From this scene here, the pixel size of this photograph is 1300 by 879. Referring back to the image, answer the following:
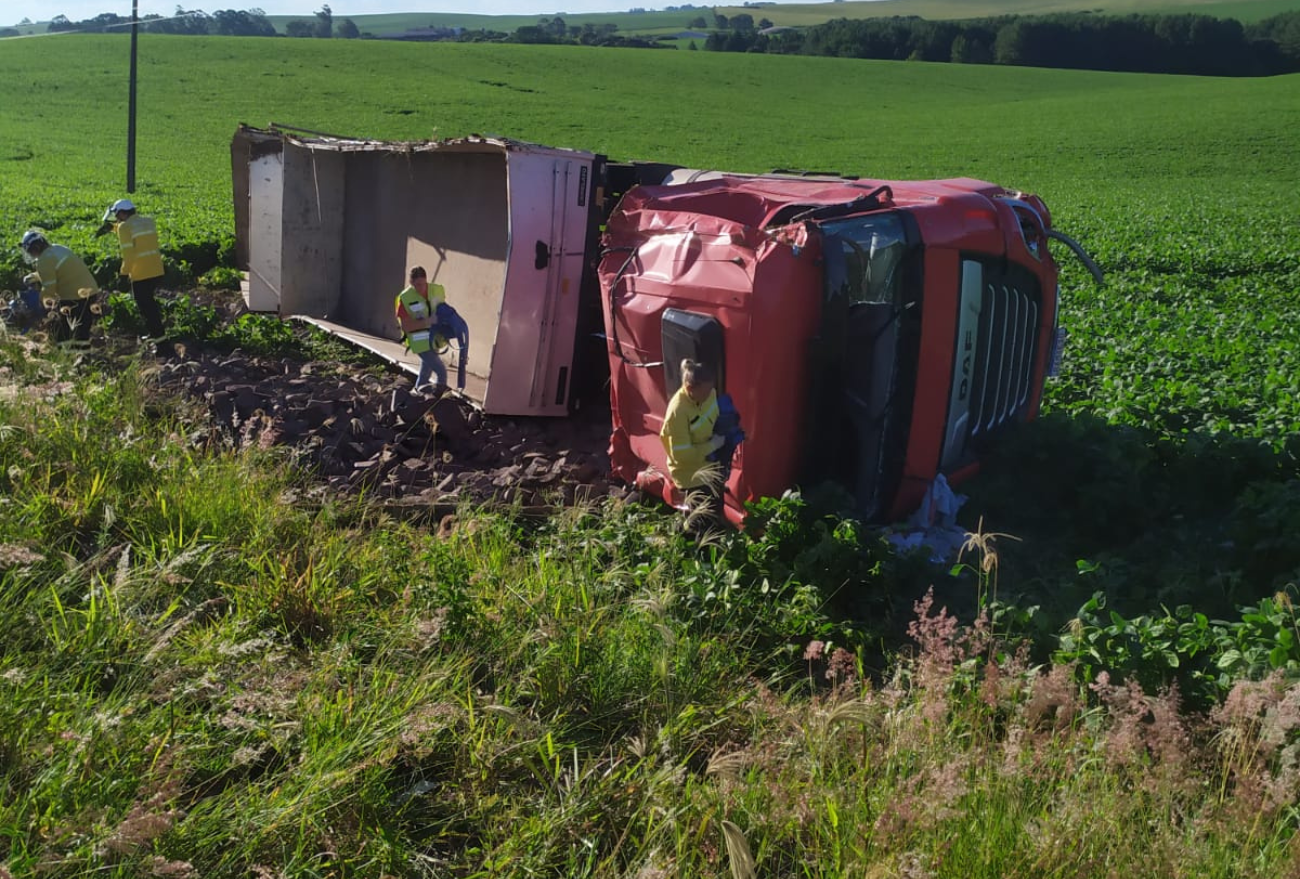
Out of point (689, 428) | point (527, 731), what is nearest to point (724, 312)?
point (689, 428)

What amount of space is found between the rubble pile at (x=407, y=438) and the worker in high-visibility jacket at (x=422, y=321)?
0.44 m

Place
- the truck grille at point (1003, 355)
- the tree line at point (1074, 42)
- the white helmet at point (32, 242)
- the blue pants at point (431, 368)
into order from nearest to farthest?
the truck grille at point (1003, 355), the blue pants at point (431, 368), the white helmet at point (32, 242), the tree line at point (1074, 42)

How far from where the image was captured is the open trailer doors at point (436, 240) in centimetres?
784

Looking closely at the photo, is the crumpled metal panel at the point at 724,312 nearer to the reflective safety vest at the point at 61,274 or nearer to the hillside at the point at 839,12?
the reflective safety vest at the point at 61,274

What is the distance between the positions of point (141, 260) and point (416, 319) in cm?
366

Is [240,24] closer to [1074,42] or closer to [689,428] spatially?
[1074,42]

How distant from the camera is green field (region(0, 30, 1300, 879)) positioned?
105 inches

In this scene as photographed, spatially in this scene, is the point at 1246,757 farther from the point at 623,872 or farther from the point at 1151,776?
the point at 623,872

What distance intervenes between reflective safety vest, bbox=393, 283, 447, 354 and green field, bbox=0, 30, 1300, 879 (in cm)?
217

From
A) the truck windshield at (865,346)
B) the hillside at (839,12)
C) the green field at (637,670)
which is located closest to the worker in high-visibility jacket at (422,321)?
the green field at (637,670)

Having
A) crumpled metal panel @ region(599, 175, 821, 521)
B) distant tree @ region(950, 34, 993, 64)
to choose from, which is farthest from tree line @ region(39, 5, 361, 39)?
crumpled metal panel @ region(599, 175, 821, 521)

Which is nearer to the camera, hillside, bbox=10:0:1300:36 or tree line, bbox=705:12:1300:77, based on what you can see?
tree line, bbox=705:12:1300:77

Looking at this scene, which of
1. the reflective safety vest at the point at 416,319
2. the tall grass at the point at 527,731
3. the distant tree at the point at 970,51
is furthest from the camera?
the distant tree at the point at 970,51

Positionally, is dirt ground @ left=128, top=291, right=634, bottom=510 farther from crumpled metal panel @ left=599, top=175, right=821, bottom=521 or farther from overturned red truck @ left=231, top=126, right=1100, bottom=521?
crumpled metal panel @ left=599, top=175, right=821, bottom=521
